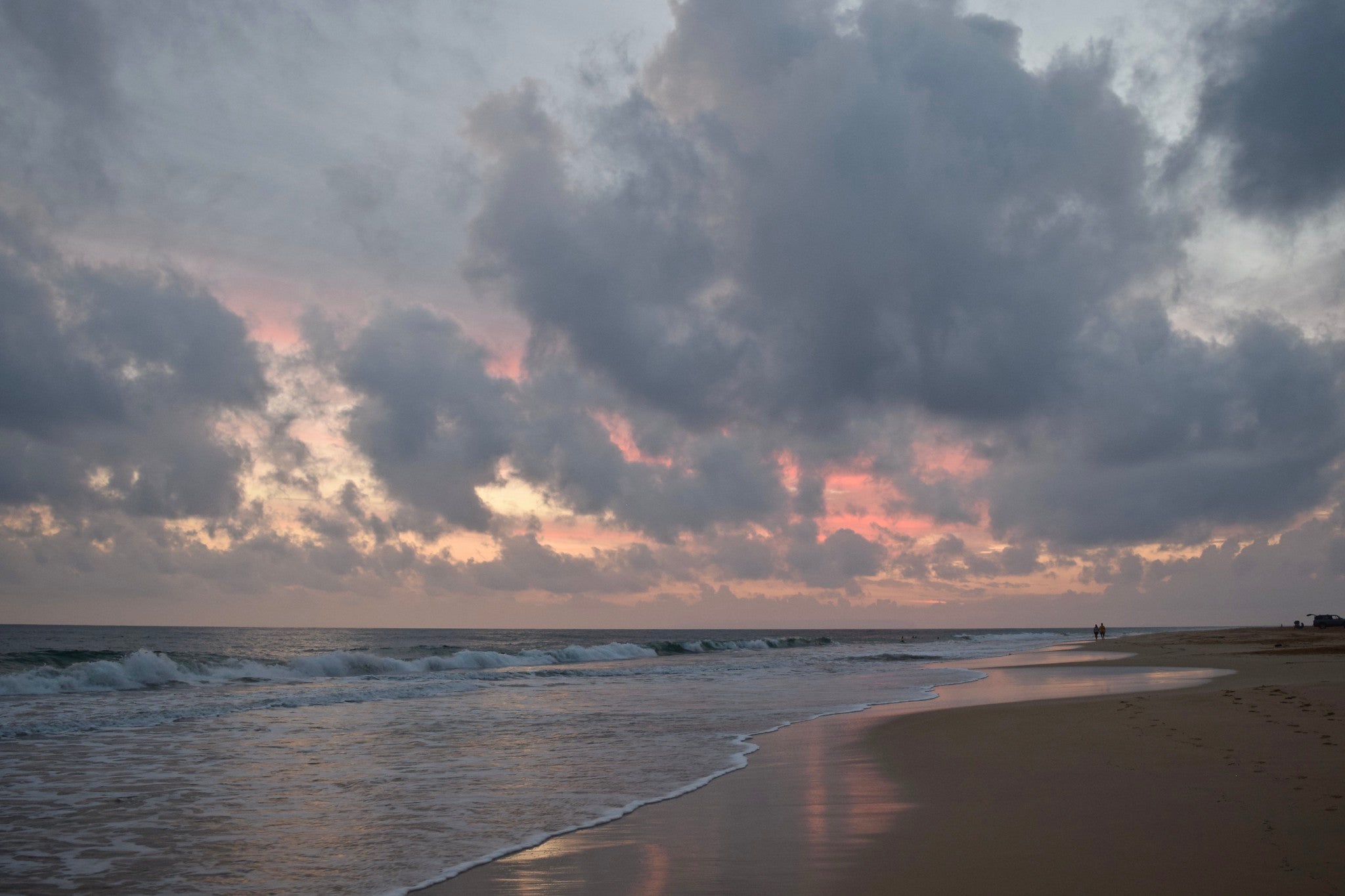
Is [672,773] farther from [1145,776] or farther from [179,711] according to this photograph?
[179,711]

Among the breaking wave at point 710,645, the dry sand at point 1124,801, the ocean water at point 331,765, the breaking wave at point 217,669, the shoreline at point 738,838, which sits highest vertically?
the dry sand at point 1124,801

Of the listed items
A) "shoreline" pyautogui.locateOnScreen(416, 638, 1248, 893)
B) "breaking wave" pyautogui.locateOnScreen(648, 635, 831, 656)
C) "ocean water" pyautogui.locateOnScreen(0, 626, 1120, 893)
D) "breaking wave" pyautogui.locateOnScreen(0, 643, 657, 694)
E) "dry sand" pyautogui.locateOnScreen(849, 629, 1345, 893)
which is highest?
"dry sand" pyautogui.locateOnScreen(849, 629, 1345, 893)

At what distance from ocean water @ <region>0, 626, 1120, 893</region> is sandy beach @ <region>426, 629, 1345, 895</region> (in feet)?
3.22

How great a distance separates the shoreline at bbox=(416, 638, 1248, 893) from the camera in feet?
21.2

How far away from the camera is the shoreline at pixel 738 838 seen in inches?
255

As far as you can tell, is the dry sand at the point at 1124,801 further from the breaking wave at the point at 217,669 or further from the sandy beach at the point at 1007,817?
the breaking wave at the point at 217,669

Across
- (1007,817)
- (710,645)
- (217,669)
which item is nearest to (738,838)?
(1007,817)

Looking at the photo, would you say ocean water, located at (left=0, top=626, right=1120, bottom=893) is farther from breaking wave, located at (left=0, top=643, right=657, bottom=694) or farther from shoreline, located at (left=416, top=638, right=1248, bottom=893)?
shoreline, located at (left=416, top=638, right=1248, bottom=893)

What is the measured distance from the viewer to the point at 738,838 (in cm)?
776

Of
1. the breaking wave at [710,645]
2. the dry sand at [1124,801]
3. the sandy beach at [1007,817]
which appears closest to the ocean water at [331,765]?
the sandy beach at [1007,817]

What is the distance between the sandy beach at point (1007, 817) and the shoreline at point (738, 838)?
0.03m

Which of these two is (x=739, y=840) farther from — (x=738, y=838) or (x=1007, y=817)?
(x=1007, y=817)

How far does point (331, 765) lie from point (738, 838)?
285 inches

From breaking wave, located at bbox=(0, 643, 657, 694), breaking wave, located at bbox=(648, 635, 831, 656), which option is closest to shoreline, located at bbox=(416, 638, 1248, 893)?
breaking wave, located at bbox=(0, 643, 657, 694)
